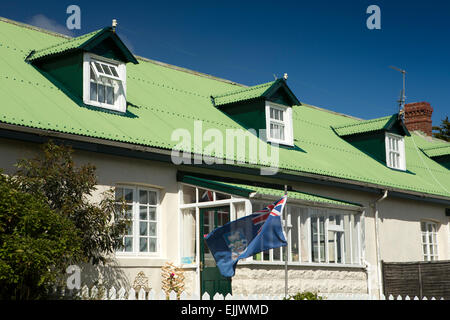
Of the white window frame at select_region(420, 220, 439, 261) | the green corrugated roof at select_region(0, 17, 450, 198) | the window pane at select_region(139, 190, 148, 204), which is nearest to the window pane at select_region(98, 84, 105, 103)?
the green corrugated roof at select_region(0, 17, 450, 198)

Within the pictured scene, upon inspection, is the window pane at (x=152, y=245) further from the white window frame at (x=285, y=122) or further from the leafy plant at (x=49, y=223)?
the white window frame at (x=285, y=122)

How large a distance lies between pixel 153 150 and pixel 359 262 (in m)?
7.08

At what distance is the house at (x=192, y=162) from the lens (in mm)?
14766

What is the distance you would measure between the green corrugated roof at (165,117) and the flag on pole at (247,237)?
2.53 metres

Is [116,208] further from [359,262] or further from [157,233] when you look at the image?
[359,262]

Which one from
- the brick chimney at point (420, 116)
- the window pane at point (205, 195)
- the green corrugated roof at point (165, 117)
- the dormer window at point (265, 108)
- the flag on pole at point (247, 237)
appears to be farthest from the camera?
the brick chimney at point (420, 116)

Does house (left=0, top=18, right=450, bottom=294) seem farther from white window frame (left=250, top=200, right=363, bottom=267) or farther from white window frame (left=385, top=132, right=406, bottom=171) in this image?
white window frame (left=385, top=132, right=406, bottom=171)

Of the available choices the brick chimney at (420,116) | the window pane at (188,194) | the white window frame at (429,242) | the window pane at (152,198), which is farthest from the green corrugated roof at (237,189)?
the brick chimney at (420,116)

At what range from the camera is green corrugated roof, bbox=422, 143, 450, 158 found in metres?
28.5

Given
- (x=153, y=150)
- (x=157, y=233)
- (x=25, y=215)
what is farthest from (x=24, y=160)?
(x=157, y=233)

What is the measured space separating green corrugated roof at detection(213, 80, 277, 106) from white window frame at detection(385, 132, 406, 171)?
6.13m

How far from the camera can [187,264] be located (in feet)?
52.6

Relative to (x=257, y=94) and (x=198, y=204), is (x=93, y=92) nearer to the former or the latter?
(x=198, y=204)
